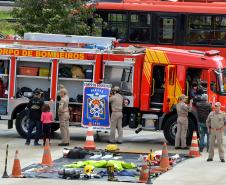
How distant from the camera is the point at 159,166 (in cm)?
1955

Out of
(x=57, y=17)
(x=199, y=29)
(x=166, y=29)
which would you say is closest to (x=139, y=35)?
(x=166, y=29)

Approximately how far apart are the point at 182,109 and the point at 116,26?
10.0 meters

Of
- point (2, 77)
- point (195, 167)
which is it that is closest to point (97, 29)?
point (2, 77)

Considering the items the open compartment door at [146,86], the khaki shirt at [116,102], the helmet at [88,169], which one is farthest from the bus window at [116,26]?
the helmet at [88,169]

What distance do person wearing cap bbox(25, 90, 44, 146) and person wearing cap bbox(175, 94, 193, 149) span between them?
3866 millimetres

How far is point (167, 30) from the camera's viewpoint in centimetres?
3162

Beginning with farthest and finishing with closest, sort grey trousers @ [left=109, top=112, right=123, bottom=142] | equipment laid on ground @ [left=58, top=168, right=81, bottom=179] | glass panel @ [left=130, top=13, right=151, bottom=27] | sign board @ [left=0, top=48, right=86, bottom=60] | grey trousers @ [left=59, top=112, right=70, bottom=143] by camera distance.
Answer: glass panel @ [left=130, top=13, right=151, bottom=27] < sign board @ [left=0, top=48, right=86, bottom=60] < grey trousers @ [left=109, top=112, right=123, bottom=142] < grey trousers @ [left=59, top=112, right=70, bottom=143] < equipment laid on ground @ [left=58, top=168, right=81, bottom=179]

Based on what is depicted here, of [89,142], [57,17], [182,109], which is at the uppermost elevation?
[57,17]

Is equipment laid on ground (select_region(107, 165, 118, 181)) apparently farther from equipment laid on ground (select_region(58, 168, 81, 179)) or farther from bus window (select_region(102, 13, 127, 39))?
bus window (select_region(102, 13, 127, 39))

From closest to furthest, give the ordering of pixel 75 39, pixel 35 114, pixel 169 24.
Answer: pixel 35 114, pixel 75 39, pixel 169 24

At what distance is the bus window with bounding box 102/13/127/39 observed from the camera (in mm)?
32219

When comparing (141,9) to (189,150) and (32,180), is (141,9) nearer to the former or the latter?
(189,150)

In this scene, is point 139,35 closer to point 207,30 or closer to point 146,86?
point 207,30

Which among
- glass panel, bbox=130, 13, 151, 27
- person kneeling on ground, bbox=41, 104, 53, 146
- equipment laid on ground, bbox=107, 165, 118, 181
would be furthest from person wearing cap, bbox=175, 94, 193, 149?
glass panel, bbox=130, 13, 151, 27
